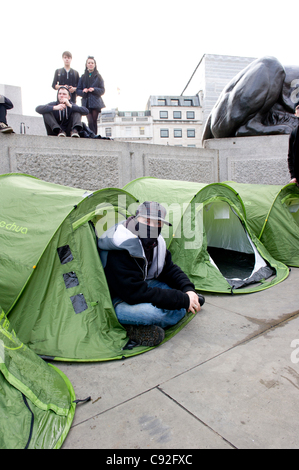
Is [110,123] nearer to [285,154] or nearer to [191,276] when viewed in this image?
[285,154]

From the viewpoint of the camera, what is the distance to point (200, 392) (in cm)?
208

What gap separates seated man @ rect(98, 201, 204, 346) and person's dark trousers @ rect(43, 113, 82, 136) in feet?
14.1

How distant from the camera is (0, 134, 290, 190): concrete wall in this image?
5.59m

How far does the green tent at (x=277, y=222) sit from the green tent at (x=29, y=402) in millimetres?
4386

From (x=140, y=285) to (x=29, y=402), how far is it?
119 centimetres

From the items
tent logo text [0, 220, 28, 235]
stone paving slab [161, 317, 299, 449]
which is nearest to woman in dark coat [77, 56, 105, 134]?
tent logo text [0, 220, 28, 235]

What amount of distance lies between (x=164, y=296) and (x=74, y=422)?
1133mm

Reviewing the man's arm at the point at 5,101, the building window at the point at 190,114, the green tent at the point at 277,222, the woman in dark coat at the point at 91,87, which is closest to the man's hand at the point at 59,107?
the man's arm at the point at 5,101

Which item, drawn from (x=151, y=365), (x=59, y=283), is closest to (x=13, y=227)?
(x=59, y=283)

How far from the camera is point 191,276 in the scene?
4.12m

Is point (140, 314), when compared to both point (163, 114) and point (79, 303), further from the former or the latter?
point (163, 114)

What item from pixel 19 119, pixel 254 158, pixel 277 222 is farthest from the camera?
pixel 19 119

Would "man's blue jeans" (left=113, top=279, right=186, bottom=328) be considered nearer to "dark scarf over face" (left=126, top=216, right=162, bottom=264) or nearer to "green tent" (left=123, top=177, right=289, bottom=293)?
"dark scarf over face" (left=126, top=216, right=162, bottom=264)

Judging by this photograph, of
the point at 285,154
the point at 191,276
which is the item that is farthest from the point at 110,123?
the point at 191,276
